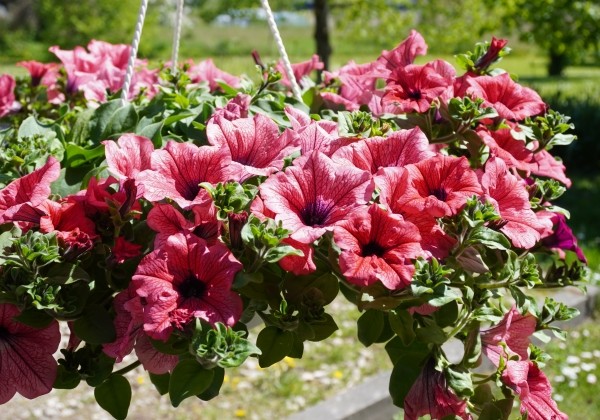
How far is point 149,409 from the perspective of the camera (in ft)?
11.1

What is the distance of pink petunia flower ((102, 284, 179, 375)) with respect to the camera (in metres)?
0.99

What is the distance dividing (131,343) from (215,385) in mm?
126

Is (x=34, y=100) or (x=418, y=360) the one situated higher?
(x=34, y=100)

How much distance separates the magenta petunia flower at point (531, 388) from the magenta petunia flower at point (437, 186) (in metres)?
0.27

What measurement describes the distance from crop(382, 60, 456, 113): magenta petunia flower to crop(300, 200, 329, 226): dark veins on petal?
343mm

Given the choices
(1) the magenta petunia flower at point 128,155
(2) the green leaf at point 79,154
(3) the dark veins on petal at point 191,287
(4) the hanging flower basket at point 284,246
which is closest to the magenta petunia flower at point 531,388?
(4) the hanging flower basket at point 284,246

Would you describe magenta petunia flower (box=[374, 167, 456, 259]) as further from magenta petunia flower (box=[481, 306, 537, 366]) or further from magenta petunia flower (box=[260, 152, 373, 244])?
magenta petunia flower (box=[481, 306, 537, 366])

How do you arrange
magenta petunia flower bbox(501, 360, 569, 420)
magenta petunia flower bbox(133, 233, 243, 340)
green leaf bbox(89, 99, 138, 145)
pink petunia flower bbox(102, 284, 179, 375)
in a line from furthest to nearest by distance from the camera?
green leaf bbox(89, 99, 138, 145)
magenta petunia flower bbox(501, 360, 569, 420)
pink petunia flower bbox(102, 284, 179, 375)
magenta petunia flower bbox(133, 233, 243, 340)

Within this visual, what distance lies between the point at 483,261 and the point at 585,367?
3.06 metres

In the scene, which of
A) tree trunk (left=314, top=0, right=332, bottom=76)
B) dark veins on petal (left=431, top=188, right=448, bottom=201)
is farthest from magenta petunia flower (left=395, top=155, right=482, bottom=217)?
tree trunk (left=314, top=0, right=332, bottom=76)

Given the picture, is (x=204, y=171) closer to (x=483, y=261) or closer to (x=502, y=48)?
(x=483, y=261)

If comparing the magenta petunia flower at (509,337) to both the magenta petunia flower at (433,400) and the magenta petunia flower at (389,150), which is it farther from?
the magenta petunia flower at (389,150)

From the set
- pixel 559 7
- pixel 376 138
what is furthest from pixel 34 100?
pixel 559 7

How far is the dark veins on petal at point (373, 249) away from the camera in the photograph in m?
0.94
